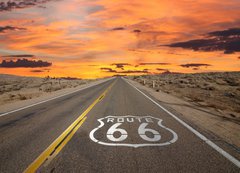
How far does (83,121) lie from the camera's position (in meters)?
9.04

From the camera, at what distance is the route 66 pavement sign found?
612cm

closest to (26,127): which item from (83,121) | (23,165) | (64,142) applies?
(83,121)

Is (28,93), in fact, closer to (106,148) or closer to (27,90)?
(27,90)

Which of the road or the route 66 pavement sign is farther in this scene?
the route 66 pavement sign

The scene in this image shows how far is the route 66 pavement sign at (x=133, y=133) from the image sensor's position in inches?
241

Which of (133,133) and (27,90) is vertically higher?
(133,133)

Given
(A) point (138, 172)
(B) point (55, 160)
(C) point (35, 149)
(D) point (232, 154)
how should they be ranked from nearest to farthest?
(A) point (138, 172), (B) point (55, 160), (D) point (232, 154), (C) point (35, 149)

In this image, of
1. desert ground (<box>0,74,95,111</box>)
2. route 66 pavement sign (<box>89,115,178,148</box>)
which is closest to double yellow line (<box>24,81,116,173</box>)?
route 66 pavement sign (<box>89,115,178,148</box>)

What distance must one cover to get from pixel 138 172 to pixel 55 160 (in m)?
1.78

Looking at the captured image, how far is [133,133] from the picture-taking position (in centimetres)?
702

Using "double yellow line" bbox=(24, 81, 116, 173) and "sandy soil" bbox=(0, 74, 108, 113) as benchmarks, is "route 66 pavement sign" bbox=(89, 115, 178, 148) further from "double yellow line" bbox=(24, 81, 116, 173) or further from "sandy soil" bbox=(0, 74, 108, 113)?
"sandy soil" bbox=(0, 74, 108, 113)

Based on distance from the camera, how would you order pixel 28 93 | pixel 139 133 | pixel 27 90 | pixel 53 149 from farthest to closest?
pixel 27 90 < pixel 28 93 < pixel 139 133 < pixel 53 149

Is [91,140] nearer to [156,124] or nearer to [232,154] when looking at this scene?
[156,124]

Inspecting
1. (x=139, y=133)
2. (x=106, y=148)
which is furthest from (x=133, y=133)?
(x=106, y=148)
